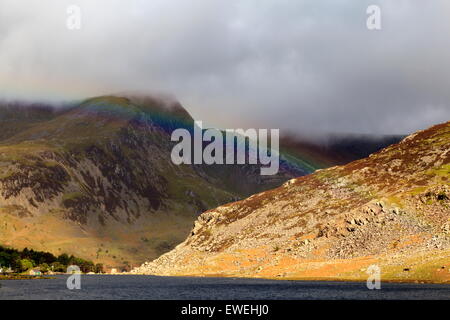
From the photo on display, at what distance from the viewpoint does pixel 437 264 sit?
163 m
